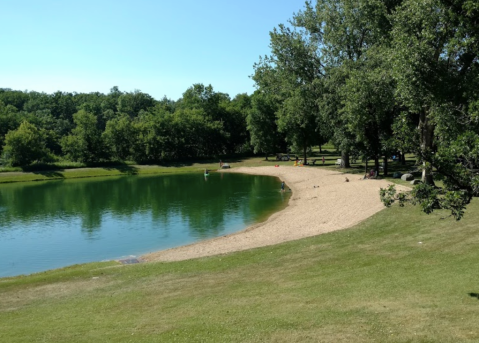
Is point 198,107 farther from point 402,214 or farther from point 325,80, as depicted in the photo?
point 402,214

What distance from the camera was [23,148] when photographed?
287ft

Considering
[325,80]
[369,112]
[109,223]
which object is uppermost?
[325,80]

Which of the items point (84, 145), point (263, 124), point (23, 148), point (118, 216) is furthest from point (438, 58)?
point (23, 148)

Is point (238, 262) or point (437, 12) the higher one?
point (437, 12)

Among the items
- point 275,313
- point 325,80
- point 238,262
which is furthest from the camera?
point 325,80

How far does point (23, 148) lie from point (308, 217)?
242ft

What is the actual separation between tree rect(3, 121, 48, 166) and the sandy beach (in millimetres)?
60575

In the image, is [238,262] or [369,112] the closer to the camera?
[238,262]

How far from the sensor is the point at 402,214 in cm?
2716

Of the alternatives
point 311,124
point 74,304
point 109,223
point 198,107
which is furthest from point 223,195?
point 198,107

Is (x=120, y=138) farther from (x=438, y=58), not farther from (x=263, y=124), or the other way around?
(x=438, y=58)

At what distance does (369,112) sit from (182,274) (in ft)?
105

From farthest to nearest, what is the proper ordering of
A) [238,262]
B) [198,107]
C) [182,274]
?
[198,107], [238,262], [182,274]

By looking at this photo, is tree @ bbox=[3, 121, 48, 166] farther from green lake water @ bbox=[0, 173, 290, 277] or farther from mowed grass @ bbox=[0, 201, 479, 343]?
mowed grass @ bbox=[0, 201, 479, 343]
